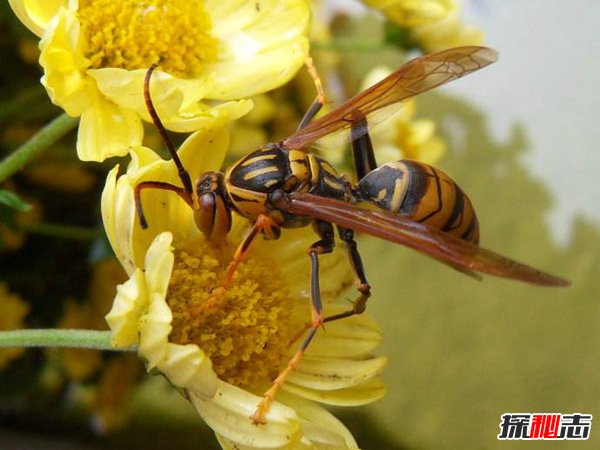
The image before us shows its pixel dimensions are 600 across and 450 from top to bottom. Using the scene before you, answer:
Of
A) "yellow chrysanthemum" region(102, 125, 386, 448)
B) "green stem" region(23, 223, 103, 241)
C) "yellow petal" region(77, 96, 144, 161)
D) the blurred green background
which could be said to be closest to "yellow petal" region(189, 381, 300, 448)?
"yellow chrysanthemum" region(102, 125, 386, 448)

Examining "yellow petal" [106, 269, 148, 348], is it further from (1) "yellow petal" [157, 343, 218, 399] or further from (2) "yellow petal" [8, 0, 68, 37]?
(2) "yellow petal" [8, 0, 68, 37]

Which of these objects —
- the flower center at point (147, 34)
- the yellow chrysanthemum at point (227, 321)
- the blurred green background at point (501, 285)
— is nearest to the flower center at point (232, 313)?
the yellow chrysanthemum at point (227, 321)

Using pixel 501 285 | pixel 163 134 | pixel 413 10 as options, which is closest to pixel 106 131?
pixel 163 134

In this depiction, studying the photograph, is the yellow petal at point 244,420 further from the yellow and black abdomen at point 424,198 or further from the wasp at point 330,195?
the yellow and black abdomen at point 424,198

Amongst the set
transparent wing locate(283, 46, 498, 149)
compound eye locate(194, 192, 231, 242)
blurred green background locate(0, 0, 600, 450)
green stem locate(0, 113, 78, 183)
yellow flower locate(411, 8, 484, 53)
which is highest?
yellow flower locate(411, 8, 484, 53)

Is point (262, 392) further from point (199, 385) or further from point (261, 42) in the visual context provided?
point (261, 42)

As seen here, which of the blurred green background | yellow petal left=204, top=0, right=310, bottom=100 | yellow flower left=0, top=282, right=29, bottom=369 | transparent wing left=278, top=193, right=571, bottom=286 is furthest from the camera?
the blurred green background
